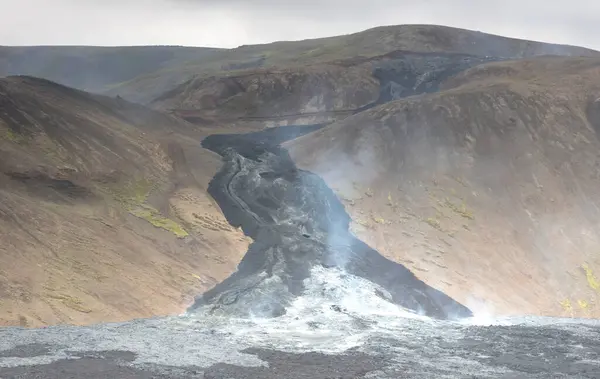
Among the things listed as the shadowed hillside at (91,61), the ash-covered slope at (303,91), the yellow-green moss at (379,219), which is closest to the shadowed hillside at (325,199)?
the yellow-green moss at (379,219)

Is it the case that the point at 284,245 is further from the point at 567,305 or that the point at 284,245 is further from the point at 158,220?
the point at 567,305

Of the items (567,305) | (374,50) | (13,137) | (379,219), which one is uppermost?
(374,50)

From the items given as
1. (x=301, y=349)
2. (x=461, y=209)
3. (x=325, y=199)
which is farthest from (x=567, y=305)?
(x=301, y=349)

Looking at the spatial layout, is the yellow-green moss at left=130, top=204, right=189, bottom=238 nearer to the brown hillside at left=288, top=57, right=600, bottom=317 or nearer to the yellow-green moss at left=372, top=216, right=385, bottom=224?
the brown hillside at left=288, top=57, right=600, bottom=317

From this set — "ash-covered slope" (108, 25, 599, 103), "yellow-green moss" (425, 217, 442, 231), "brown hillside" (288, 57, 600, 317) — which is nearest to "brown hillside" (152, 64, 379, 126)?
"ash-covered slope" (108, 25, 599, 103)

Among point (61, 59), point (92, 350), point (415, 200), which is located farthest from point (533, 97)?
point (61, 59)

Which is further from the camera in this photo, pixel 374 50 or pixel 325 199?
pixel 374 50
